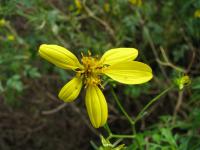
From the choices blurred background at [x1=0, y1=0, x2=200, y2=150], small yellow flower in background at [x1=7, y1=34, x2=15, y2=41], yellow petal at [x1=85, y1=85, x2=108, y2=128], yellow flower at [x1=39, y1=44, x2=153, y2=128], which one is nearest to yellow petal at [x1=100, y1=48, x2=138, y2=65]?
yellow flower at [x1=39, y1=44, x2=153, y2=128]

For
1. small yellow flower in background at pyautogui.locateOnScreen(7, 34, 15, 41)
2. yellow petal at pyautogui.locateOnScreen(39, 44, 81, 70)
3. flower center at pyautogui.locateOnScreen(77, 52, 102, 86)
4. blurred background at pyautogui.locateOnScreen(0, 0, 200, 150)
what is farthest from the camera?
small yellow flower in background at pyautogui.locateOnScreen(7, 34, 15, 41)

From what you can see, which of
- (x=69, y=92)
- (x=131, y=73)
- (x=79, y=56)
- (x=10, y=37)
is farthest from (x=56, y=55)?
(x=10, y=37)

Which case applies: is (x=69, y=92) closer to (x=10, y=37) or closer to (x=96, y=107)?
(x=96, y=107)

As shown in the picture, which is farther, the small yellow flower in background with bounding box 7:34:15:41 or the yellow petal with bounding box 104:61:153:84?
the small yellow flower in background with bounding box 7:34:15:41

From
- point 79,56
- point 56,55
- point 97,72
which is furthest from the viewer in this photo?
point 79,56

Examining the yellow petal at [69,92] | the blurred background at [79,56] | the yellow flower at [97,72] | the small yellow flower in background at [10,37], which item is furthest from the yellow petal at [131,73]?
the small yellow flower in background at [10,37]

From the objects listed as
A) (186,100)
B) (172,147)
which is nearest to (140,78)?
(172,147)

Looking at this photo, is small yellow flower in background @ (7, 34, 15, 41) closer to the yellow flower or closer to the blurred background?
the blurred background

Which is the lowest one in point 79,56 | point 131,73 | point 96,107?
point 79,56
